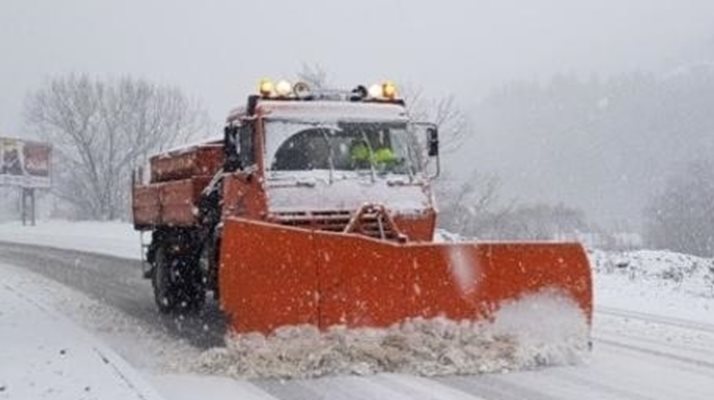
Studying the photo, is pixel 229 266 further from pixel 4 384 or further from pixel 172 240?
pixel 172 240

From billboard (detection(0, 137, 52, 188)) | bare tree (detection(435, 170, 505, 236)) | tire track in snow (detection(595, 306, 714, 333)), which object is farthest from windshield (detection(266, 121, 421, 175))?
billboard (detection(0, 137, 52, 188))

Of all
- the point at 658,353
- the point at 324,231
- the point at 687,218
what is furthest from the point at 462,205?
the point at 324,231

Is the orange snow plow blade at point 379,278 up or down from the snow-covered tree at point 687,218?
up

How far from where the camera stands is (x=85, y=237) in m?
34.8

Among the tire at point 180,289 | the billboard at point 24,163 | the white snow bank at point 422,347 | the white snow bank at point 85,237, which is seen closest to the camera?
the white snow bank at point 422,347

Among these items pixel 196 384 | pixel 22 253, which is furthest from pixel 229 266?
pixel 22 253

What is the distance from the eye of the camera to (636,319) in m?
11.4

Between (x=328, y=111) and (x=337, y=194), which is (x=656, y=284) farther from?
(x=337, y=194)

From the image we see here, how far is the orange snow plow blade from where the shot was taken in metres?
7.65

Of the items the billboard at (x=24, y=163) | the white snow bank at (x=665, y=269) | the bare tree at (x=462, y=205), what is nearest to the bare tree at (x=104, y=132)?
the billboard at (x=24, y=163)

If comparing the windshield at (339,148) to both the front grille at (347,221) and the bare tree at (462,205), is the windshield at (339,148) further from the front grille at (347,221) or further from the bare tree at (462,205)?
the bare tree at (462,205)

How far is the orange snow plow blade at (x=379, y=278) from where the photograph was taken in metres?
7.65

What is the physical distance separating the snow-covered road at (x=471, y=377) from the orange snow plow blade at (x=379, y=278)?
578mm

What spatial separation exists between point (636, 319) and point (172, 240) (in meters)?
5.93
